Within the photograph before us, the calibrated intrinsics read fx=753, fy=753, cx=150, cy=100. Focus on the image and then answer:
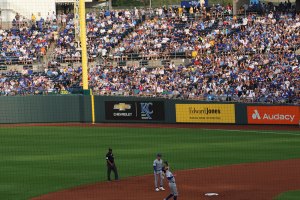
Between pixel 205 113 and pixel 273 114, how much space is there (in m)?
4.67

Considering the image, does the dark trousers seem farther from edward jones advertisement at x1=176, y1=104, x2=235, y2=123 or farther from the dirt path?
edward jones advertisement at x1=176, y1=104, x2=235, y2=123

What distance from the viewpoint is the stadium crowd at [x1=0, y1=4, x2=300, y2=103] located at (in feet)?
153

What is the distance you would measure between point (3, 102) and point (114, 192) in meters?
28.6

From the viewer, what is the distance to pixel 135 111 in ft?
160

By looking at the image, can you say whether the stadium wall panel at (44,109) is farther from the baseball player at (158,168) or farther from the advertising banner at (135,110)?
the baseball player at (158,168)

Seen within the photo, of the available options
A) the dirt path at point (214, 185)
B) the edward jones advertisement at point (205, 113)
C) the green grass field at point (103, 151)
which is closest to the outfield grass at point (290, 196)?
the dirt path at point (214, 185)

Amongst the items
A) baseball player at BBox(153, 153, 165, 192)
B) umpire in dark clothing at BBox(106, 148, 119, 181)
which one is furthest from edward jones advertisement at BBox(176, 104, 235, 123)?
baseball player at BBox(153, 153, 165, 192)

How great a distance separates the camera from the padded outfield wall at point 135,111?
43875 mm

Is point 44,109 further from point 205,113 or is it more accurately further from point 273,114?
point 273,114

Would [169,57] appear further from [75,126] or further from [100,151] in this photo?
[100,151]

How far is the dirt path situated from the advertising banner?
62.4ft

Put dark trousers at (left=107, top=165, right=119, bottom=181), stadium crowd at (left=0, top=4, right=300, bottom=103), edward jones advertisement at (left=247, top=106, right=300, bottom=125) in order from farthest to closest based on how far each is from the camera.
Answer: stadium crowd at (left=0, top=4, right=300, bottom=103)
edward jones advertisement at (left=247, top=106, right=300, bottom=125)
dark trousers at (left=107, top=165, right=119, bottom=181)

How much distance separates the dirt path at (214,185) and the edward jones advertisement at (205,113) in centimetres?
1594

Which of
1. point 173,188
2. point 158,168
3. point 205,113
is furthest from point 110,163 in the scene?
point 205,113
